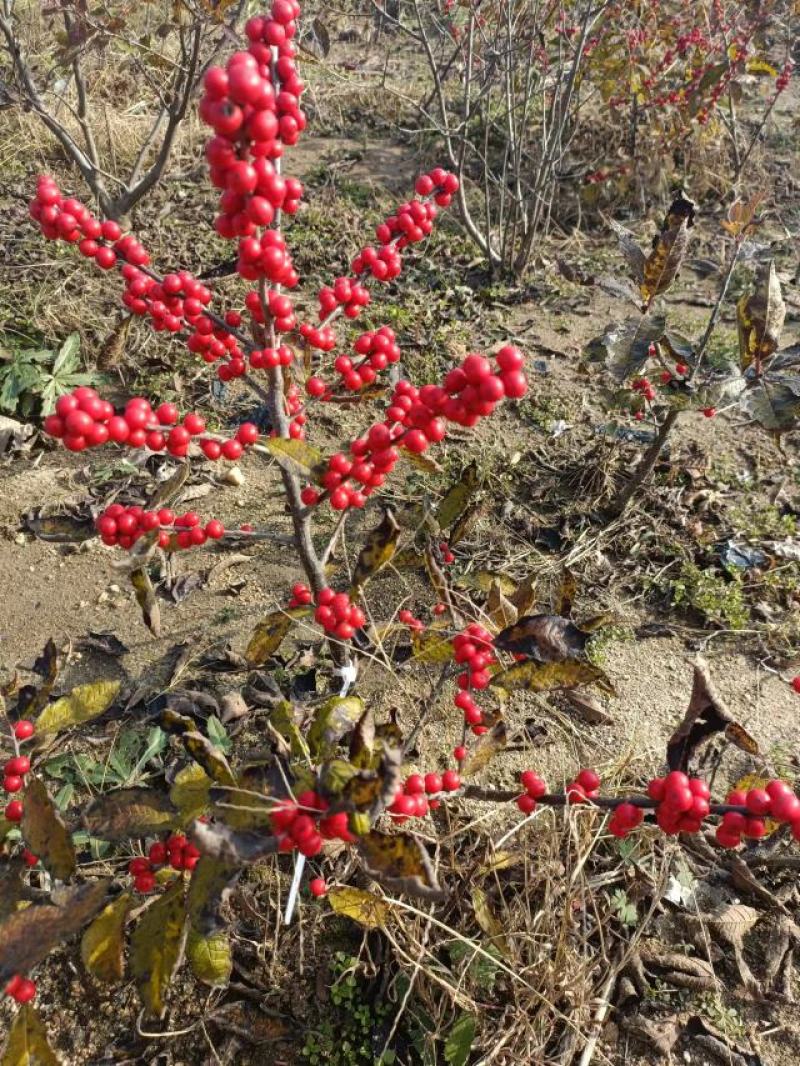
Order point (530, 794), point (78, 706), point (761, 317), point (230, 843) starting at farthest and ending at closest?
point (761, 317) < point (78, 706) < point (530, 794) < point (230, 843)

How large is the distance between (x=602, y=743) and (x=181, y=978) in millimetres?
1314

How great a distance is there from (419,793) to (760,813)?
0.64m

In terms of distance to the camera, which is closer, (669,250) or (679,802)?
(679,802)

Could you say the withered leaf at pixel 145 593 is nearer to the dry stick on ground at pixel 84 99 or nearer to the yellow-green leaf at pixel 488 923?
the yellow-green leaf at pixel 488 923

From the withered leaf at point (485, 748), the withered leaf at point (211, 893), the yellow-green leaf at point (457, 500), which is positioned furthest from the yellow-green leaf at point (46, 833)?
the yellow-green leaf at point (457, 500)

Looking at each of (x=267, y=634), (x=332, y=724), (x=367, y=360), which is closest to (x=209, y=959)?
(x=332, y=724)

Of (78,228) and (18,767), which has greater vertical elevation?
(78,228)

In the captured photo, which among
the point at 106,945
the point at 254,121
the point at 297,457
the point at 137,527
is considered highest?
the point at 254,121

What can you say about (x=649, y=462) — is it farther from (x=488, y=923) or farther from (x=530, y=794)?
(x=488, y=923)

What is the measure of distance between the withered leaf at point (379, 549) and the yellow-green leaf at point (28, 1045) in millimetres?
1002

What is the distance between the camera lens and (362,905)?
63.6 inches

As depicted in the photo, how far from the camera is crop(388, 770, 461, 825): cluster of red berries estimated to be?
1447mm

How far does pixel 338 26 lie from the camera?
7.30m

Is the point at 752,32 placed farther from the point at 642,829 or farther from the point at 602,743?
the point at 642,829
